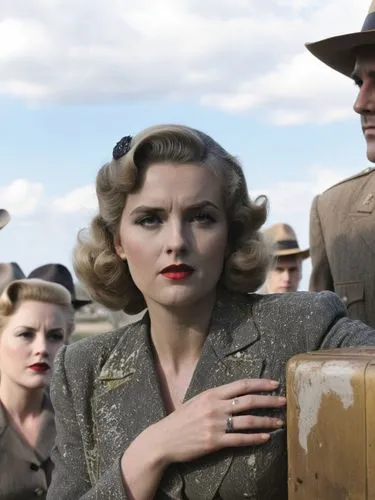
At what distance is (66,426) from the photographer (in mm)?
3152

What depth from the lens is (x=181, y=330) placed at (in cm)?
306

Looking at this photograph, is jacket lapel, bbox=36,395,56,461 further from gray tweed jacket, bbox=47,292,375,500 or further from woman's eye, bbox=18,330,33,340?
gray tweed jacket, bbox=47,292,375,500

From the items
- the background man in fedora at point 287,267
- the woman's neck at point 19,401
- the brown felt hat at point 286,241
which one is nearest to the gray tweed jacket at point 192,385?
the woman's neck at point 19,401

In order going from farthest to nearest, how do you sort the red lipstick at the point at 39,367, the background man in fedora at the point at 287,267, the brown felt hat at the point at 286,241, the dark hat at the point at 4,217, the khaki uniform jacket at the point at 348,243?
the brown felt hat at the point at 286,241
the background man in fedora at the point at 287,267
the dark hat at the point at 4,217
the red lipstick at the point at 39,367
the khaki uniform jacket at the point at 348,243

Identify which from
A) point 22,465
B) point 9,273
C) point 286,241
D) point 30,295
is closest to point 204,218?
point 22,465

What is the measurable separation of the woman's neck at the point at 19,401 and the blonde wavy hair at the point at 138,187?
2.23 m

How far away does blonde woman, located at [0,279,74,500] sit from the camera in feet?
16.9

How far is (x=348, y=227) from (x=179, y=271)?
141 centimetres

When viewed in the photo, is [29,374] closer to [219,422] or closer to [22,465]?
[22,465]

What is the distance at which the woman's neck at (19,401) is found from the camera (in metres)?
5.36

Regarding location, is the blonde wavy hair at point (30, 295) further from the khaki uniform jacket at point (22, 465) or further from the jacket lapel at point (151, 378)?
the jacket lapel at point (151, 378)

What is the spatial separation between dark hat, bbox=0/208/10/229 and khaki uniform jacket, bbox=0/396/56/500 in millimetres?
1291

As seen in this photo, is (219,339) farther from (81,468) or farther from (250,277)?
(81,468)

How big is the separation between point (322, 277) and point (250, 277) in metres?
1.26
